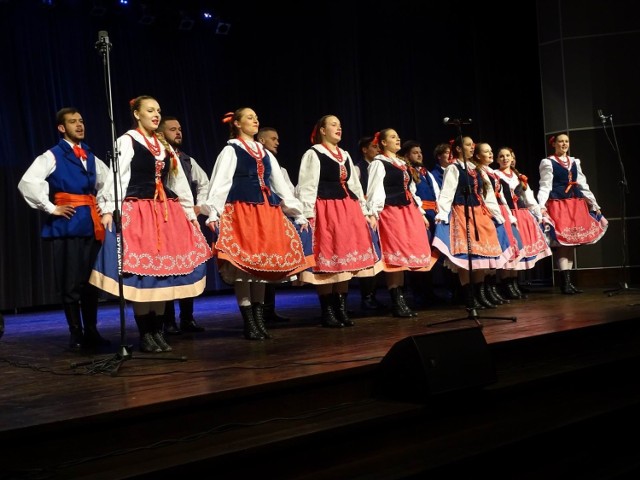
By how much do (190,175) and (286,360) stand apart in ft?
7.98

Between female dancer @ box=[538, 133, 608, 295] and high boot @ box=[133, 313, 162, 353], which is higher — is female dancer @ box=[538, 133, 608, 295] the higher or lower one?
the higher one

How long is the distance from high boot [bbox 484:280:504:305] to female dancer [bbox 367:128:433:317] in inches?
31.6

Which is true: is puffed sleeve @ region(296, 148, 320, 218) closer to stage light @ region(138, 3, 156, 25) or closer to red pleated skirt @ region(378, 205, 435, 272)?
red pleated skirt @ region(378, 205, 435, 272)

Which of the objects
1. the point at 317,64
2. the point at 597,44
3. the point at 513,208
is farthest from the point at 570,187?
the point at 317,64

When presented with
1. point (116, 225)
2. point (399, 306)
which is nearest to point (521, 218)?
point (399, 306)

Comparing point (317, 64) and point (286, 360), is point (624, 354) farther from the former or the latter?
point (317, 64)

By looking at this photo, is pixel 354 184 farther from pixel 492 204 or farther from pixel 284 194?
pixel 492 204

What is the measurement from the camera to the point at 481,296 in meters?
5.90

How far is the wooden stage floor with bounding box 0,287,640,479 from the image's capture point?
2.43m

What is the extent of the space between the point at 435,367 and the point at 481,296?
291 cm

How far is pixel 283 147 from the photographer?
31.6ft

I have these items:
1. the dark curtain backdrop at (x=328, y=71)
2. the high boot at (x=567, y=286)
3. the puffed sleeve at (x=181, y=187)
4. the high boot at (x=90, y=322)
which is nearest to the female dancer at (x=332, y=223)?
the puffed sleeve at (x=181, y=187)

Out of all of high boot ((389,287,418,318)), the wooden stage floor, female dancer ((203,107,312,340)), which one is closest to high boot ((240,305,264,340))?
female dancer ((203,107,312,340))

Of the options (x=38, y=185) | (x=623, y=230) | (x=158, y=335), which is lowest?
(x=158, y=335)
